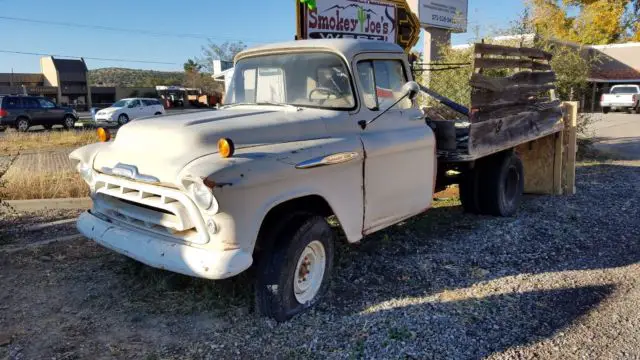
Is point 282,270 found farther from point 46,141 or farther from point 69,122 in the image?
point 69,122

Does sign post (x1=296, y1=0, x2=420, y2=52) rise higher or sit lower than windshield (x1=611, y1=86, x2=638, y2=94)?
higher

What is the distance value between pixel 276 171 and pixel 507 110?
12.8 feet

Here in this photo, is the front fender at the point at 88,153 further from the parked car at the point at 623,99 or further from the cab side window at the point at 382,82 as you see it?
the parked car at the point at 623,99

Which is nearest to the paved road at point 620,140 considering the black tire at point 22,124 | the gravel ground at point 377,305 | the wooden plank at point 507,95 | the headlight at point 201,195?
the wooden plank at point 507,95

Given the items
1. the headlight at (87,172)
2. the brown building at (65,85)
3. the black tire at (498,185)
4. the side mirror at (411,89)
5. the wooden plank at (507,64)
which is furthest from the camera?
the brown building at (65,85)

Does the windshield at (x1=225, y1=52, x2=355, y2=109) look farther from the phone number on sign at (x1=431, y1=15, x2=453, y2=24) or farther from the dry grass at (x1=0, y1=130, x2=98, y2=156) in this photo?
the dry grass at (x1=0, y1=130, x2=98, y2=156)

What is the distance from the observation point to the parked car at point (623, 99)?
32250 millimetres

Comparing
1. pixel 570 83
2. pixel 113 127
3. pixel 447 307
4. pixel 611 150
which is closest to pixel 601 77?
pixel 611 150

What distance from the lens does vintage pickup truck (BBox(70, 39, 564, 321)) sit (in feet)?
10.7

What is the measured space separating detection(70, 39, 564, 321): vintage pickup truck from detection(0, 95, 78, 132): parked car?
23356mm

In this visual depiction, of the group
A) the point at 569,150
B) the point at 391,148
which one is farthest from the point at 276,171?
the point at 569,150

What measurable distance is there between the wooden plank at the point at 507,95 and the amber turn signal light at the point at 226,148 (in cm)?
307

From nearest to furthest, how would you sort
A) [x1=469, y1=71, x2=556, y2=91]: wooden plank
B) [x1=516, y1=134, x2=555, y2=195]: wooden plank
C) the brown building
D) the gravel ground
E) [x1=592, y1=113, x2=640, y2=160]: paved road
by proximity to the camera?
the gravel ground, [x1=469, y1=71, x2=556, y2=91]: wooden plank, [x1=516, y1=134, x2=555, y2=195]: wooden plank, [x1=592, y1=113, x2=640, y2=160]: paved road, the brown building

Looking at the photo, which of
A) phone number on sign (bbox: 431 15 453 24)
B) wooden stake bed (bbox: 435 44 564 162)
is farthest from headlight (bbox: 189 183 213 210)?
phone number on sign (bbox: 431 15 453 24)
